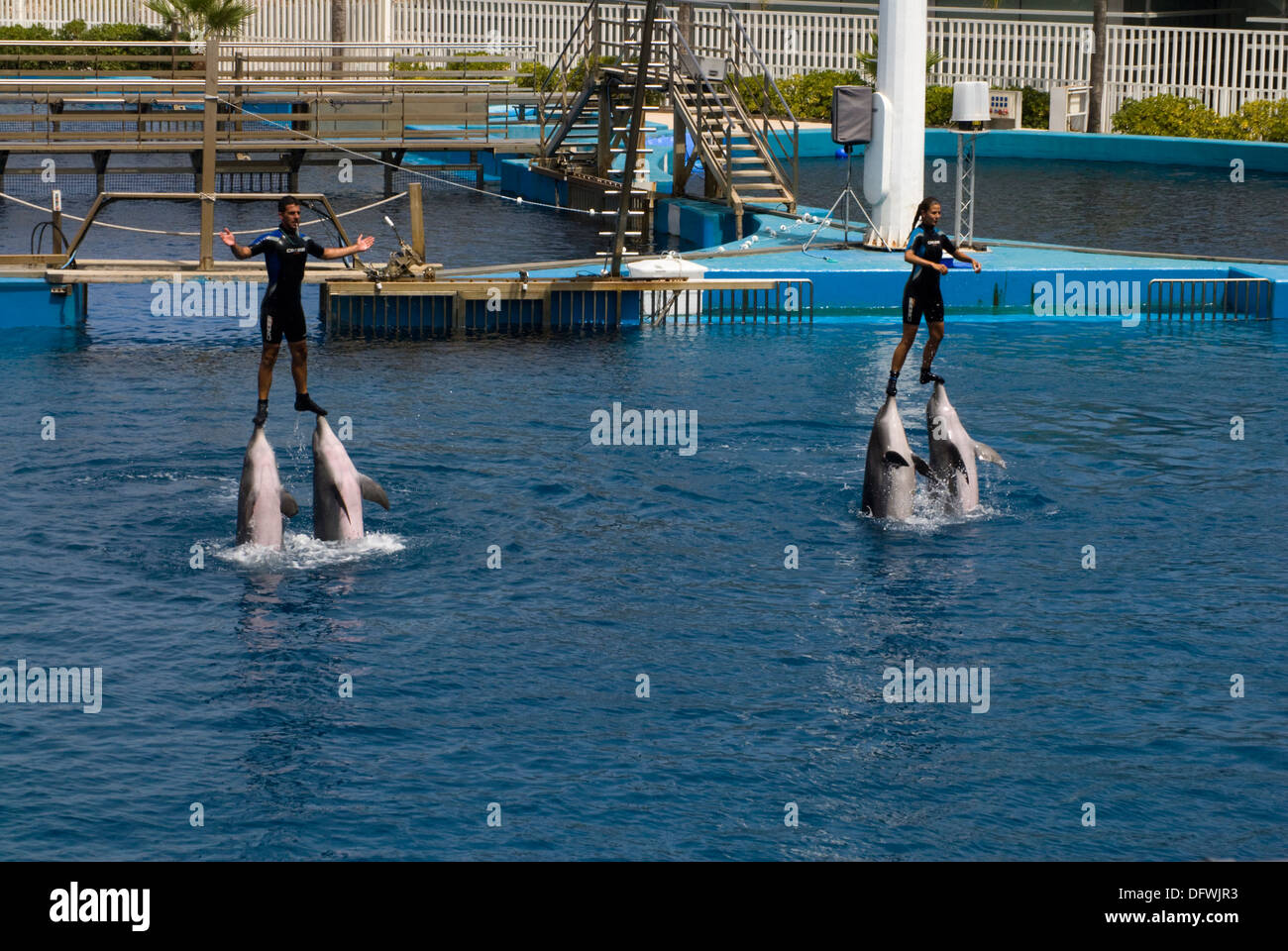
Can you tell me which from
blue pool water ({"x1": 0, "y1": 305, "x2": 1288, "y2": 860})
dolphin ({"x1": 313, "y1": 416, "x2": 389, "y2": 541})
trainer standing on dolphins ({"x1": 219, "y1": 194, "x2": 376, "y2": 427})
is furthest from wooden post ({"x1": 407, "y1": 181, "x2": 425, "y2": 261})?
dolphin ({"x1": 313, "y1": 416, "x2": 389, "y2": 541})

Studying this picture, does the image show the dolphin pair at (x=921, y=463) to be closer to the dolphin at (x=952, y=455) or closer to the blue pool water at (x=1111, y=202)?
the dolphin at (x=952, y=455)

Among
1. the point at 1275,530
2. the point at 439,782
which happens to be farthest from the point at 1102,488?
the point at 439,782

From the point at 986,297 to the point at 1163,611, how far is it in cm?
1104

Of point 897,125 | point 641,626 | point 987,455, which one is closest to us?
point 641,626

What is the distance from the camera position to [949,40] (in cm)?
4259

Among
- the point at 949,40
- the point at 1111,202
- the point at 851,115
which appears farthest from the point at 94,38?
the point at 851,115

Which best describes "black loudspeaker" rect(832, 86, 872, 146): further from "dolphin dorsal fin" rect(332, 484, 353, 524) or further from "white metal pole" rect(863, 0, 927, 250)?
"dolphin dorsal fin" rect(332, 484, 353, 524)

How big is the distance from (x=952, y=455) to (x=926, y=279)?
7.14 ft

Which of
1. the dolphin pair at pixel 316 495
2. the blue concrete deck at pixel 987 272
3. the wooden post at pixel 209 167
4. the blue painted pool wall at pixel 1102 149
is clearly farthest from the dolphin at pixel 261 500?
the blue painted pool wall at pixel 1102 149

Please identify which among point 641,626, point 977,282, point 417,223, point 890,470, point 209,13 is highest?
point 209,13

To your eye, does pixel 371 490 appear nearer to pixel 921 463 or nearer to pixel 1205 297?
pixel 921 463

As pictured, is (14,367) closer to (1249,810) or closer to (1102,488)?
(1102,488)

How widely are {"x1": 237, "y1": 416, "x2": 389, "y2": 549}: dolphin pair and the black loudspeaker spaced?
39.6 feet

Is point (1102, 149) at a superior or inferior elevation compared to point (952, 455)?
superior
